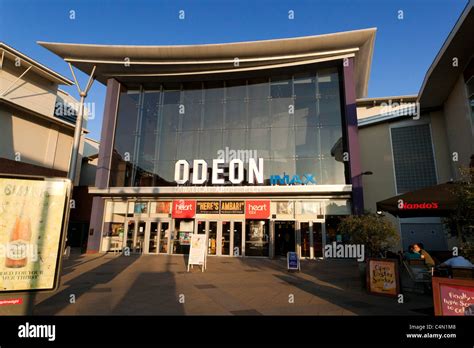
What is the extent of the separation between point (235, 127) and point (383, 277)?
1432 centimetres

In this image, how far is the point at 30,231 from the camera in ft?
15.2

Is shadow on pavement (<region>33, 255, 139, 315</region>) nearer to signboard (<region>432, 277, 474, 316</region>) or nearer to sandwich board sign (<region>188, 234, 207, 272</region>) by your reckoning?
sandwich board sign (<region>188, 234, 207, 272</region>)

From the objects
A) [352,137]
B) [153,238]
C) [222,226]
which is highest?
[352,137]

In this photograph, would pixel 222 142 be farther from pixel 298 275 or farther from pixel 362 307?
pixel 362 307

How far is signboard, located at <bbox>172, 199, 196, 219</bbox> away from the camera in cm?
1997

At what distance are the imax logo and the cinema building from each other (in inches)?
2.6

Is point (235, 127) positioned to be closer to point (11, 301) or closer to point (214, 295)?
point (214, 295)

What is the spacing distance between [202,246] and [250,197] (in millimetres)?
6858

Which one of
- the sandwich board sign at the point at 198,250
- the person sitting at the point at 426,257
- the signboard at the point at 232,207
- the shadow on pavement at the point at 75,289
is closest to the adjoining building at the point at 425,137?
the person sitting at the point at 426,257

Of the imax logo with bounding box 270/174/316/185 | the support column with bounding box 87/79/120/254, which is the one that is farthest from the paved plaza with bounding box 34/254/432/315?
the support column with bounding box 87/79/120/254

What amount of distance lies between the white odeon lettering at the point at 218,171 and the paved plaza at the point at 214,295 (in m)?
7.85

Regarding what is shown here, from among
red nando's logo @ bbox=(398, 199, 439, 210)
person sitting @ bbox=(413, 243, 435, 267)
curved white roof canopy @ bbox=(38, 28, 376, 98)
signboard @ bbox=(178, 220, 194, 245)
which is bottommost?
person sitting @ bbox=(413, 243, 435, 267)

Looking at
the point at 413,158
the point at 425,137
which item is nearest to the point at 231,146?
the point at 413,158

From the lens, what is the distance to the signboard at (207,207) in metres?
19.8
